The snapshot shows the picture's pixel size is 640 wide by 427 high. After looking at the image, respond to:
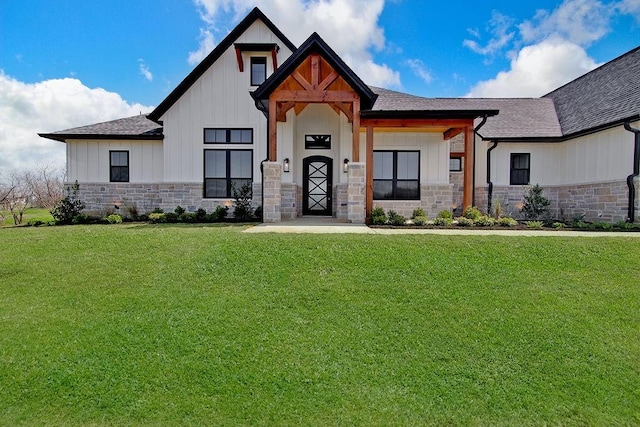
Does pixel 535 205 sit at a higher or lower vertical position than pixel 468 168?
lower

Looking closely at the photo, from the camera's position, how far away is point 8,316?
4996 millimetres

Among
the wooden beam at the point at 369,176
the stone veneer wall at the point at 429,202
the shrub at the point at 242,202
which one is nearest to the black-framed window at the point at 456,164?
the stone veneer wall at the point at 429,202

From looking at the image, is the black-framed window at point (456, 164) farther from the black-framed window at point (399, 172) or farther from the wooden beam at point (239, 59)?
the wooden beam at point (239, 59)

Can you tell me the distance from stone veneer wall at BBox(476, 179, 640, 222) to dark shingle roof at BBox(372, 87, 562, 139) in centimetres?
225

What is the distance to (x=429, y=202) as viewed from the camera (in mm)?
13844

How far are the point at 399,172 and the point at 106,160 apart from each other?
39.1 feet

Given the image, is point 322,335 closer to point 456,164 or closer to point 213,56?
point 213,56

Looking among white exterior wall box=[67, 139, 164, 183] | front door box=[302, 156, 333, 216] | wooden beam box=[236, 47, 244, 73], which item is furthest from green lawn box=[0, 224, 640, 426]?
wooden beam box=[236, 47, 244, 73]

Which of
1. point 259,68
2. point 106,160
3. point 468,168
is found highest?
point 259,68

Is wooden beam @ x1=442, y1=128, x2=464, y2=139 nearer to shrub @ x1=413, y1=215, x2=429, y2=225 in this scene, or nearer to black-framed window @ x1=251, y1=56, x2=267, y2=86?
shrub @ x1=413, y1=215, x2=429, y2=225

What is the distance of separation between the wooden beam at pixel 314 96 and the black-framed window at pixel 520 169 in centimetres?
833

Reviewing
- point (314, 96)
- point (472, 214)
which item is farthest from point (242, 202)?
point (472, 214)

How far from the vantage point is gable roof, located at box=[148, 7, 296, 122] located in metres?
13.6

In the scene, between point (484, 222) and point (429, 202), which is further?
point (429, 202)
